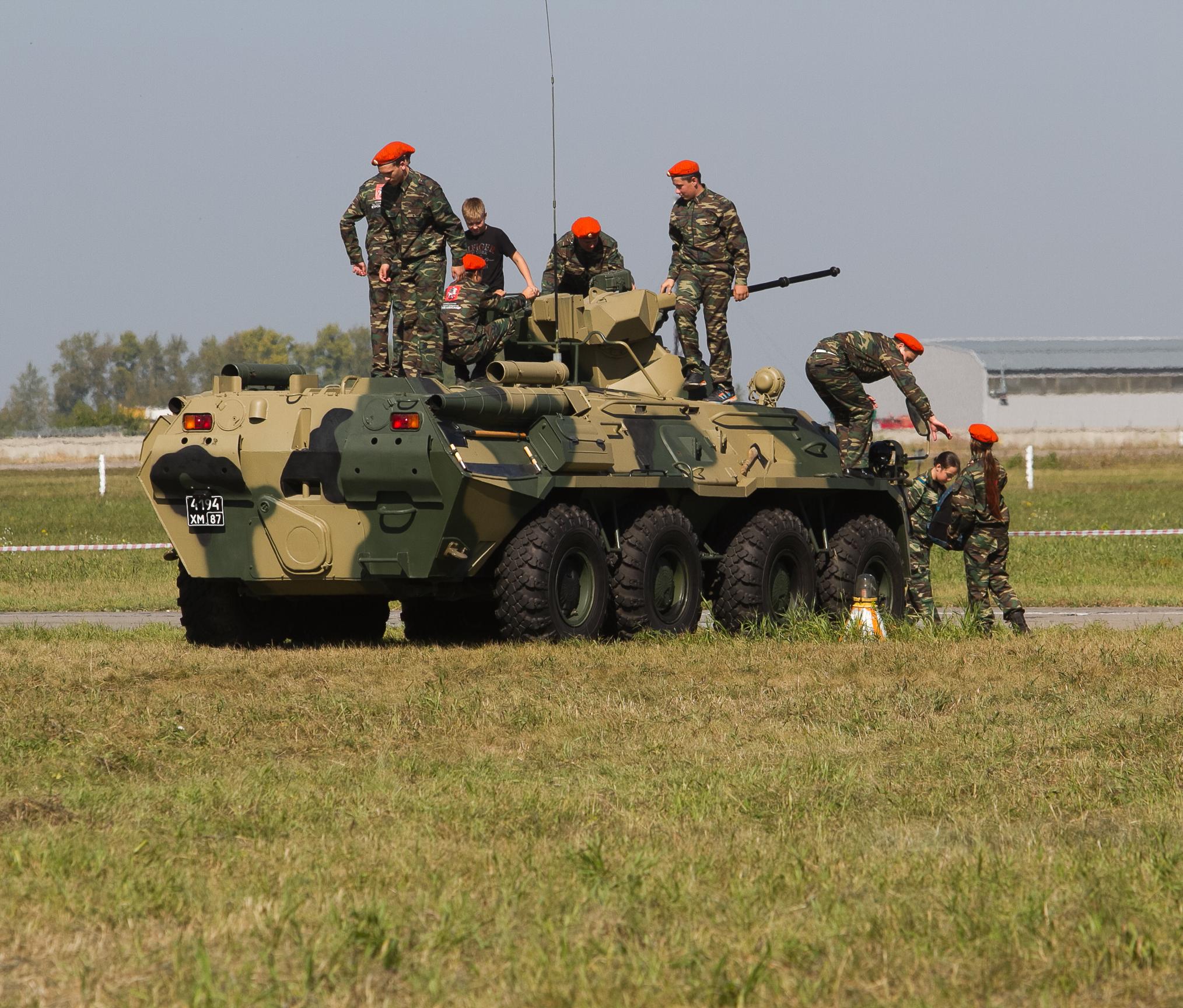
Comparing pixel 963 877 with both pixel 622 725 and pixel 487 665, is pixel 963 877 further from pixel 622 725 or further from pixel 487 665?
pixel 487 665

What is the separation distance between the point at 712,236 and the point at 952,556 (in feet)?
31.8

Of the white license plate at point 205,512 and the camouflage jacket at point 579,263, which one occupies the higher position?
the camouflage jacket at point 579,263

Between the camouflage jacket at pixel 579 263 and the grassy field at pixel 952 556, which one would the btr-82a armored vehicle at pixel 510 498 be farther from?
the grassy field at pixel 952 556

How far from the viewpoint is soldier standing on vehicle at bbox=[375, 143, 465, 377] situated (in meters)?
14.0

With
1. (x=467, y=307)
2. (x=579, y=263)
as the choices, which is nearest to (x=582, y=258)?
(x=579, y=263)

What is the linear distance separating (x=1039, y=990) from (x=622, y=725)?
4203mm

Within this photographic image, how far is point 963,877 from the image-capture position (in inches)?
229

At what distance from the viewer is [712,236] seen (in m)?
15.4

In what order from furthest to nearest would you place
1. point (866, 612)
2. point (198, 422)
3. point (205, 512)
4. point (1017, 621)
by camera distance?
point (1017, 621) → point (866, 612) → point (198, 422) → point (205, 512)

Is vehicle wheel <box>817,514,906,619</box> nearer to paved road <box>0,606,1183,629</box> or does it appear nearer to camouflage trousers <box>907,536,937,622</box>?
camouflage trousers <box>907,536,937,622</box>

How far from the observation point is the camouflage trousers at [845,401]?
1475 centimetres

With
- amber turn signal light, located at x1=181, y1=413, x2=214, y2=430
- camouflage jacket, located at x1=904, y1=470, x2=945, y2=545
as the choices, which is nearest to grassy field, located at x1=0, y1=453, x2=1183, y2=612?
camouflage jacket, located at x1=904, y1=470, x2=945, y2=545

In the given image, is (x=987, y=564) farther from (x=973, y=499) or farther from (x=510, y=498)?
(x=510, y=498)

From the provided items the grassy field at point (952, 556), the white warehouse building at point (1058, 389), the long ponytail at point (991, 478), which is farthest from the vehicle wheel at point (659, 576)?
the white warehouse building at point (1058, 389)
